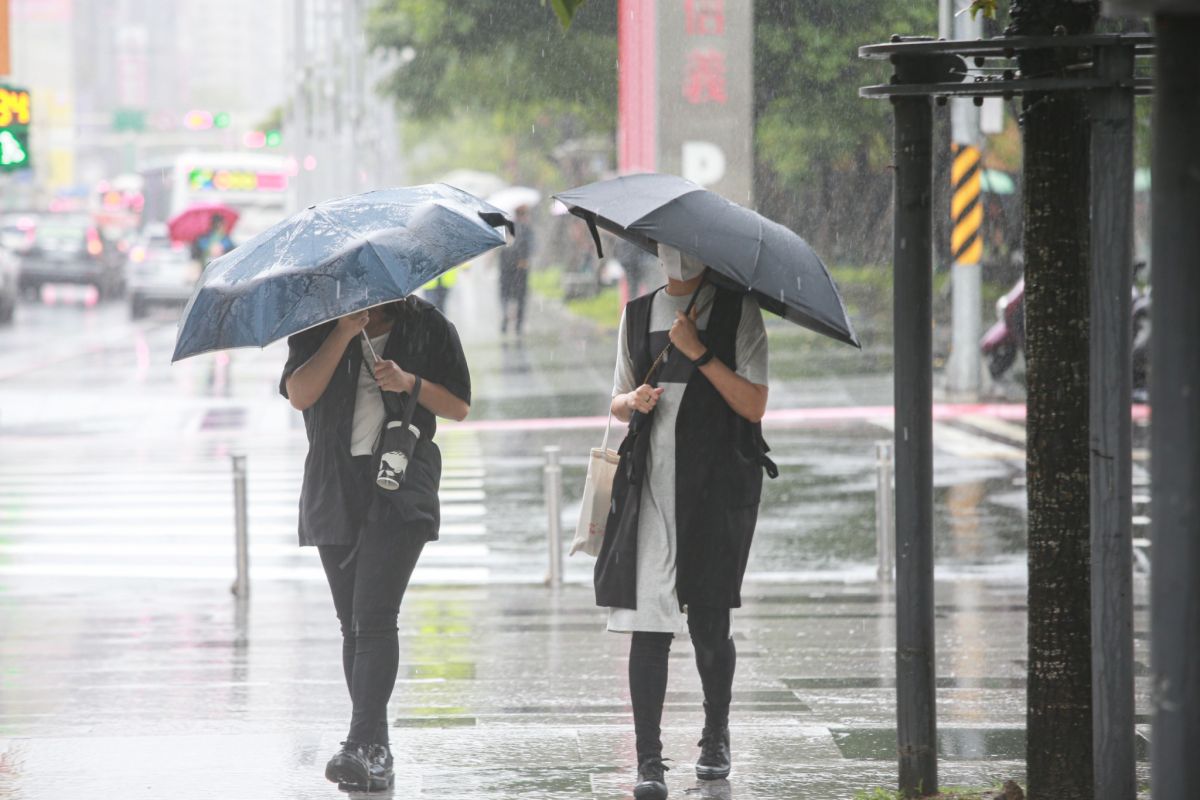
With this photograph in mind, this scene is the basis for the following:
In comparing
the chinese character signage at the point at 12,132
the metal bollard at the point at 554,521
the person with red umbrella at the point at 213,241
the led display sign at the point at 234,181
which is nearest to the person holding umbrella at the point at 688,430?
the metal bollard at the point at 554,521

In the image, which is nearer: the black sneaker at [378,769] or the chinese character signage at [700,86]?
the black sneaker at [378,769]

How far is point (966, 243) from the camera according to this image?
22375mm

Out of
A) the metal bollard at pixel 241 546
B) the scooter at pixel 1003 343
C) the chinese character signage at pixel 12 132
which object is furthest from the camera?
the scooter at pixel 1003 343

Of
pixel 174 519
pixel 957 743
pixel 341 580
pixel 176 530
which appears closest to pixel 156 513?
pixel 174 519

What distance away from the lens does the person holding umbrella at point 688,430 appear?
575cm

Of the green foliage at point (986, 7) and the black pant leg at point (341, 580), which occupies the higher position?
the green foliage at point (986, 7)

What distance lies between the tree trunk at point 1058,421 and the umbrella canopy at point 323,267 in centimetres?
174

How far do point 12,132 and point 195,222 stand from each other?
1406cm

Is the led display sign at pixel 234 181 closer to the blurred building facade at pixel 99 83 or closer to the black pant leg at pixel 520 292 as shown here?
the black pant leg at pixel 520 292

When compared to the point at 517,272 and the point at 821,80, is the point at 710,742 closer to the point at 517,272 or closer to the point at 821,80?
the point at 821,80

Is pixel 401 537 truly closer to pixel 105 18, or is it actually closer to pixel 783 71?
pixel 783 71

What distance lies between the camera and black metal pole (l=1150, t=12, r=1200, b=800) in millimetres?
3160

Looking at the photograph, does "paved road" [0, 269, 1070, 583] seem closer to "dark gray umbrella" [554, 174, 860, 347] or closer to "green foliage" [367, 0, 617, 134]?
"dark gray umbrella" [554, 174, 860, 347]

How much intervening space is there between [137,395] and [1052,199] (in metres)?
19.6
